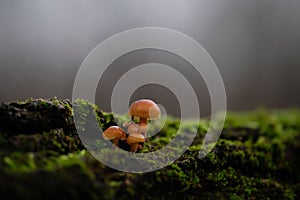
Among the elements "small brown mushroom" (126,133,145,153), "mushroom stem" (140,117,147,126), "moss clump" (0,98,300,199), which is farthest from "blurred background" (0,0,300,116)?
"small brown mushroom" (126,133,145,153)

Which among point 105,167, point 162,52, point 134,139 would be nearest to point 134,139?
point 134,139

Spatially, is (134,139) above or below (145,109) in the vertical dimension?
below

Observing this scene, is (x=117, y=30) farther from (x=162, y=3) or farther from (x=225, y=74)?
(x=225, y=74)

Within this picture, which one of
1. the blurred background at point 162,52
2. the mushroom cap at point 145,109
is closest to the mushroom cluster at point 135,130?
the mushroom cap at point 145,109

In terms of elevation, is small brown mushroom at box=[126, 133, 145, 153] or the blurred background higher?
the blurred background

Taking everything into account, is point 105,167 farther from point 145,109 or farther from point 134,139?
point 145,109

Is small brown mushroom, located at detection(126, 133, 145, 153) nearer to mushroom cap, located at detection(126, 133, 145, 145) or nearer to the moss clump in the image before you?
mushroom cap, located at detection(126, 133, 145, 145)

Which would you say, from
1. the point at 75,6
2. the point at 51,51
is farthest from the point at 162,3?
the point at 51,51
